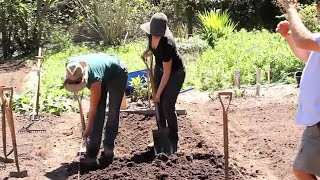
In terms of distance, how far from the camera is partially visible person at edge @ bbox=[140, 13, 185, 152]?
5.87 metres

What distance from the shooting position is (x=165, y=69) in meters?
5.94

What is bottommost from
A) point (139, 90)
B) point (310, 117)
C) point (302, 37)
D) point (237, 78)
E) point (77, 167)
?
point (77, 167)

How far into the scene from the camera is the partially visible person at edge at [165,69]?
5.87m

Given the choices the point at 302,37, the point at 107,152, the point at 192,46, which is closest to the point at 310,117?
the point at 302,37

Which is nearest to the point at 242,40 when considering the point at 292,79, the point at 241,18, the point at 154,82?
the point at 292,79

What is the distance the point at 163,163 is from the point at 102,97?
2.91ft

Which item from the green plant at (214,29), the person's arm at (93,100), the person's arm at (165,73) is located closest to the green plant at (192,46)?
the green plant at (214,29)

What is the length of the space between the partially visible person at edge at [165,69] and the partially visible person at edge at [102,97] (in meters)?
0.40

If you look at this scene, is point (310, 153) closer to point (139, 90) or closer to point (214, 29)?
point (139, 90)

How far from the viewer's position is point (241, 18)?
65.3ft

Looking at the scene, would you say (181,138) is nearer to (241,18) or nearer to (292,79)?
(292,79)

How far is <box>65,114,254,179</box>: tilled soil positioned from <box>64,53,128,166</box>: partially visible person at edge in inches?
8.0

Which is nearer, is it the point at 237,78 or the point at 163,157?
the point at 163,157

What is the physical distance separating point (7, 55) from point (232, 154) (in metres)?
13.5
